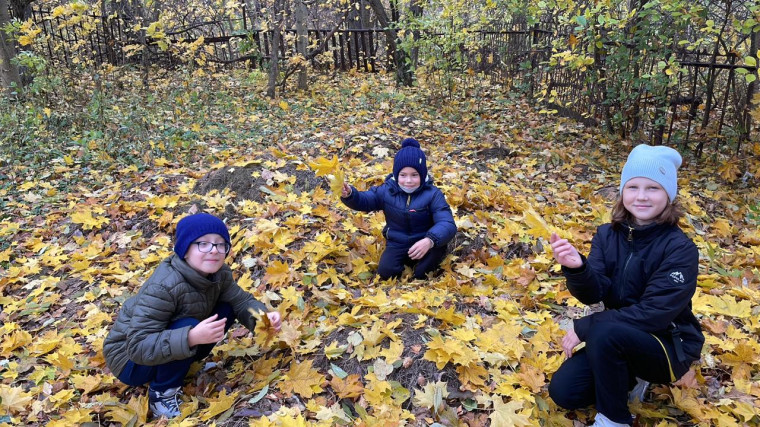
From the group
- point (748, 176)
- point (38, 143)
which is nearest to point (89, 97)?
point (38, 143)

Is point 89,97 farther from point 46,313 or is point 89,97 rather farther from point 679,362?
point 679,362

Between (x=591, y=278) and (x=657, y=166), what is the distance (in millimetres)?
536

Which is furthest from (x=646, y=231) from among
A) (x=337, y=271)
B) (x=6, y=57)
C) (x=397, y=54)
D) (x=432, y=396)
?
(x=6, y=57)

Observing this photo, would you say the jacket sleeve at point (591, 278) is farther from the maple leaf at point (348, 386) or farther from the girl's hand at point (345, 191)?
the girl's hand at point (345, 191)

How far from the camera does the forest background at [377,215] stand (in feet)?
7.63

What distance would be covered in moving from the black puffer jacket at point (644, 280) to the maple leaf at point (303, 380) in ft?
4.19

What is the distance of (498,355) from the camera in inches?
93.7

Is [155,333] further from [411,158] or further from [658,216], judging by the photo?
[658,216]

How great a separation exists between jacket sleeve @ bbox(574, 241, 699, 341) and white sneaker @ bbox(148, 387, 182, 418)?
7.04ft

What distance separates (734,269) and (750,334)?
108 centimetres

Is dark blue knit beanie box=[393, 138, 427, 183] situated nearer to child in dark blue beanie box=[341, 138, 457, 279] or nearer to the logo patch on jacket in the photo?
child in dark blue beanie box=[341, 138, 457, 279]

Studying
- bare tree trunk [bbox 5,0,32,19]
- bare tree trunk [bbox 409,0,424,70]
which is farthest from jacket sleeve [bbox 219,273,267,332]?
bare tree trunk [bbox 5,0,32,19]

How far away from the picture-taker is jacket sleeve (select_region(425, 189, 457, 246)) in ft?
11.0

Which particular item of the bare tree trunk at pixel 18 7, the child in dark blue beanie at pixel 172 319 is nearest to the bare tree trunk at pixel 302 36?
the bare tree trunk at pixel 18 7
